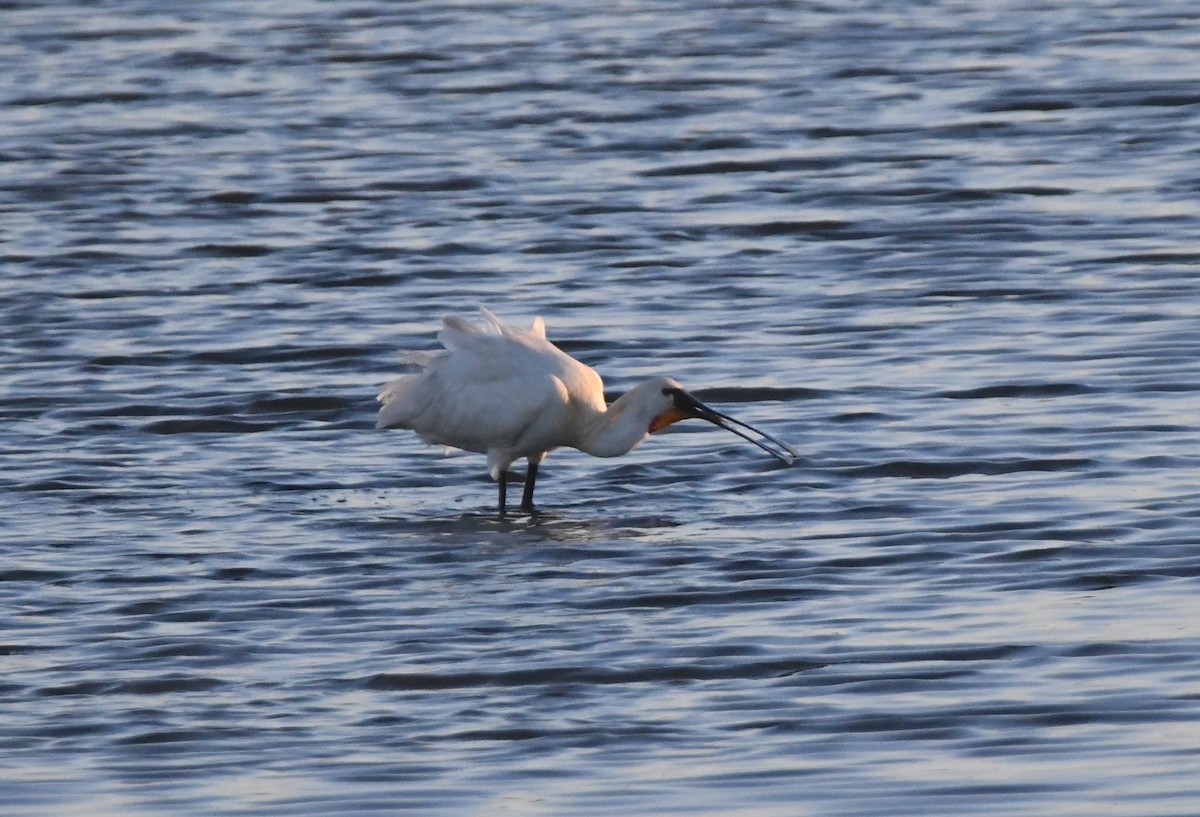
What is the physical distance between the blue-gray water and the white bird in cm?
26

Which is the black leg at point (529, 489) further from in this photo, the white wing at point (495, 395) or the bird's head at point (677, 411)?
the bird's head at point (677, 411)

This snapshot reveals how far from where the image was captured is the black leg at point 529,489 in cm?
1045

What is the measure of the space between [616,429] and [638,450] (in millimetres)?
846

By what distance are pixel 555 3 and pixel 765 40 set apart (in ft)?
10.1

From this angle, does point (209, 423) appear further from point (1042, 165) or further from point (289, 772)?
point (1042, 165)

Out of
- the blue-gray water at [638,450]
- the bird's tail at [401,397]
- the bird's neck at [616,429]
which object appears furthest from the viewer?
the bird's tail at [401,397]

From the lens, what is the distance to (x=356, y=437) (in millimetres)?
11555

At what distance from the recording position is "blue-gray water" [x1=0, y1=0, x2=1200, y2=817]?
7141 mm

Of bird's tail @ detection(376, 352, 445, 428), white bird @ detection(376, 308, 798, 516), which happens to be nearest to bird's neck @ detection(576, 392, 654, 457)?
white bird @ detection(376, 308, 798, 516)

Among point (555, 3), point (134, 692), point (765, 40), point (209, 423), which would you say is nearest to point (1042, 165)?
point (765, 40)

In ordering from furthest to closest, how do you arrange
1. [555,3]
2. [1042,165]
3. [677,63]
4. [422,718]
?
[555,3] → [677,63] → [1042,165] → [422,718]

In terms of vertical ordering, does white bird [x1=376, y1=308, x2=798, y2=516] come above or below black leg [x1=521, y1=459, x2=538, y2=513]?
above

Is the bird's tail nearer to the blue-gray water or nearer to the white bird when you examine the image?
the white bird

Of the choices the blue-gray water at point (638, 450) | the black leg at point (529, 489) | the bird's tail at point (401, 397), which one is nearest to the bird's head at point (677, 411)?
the blue-gray water at point (638, 450)
